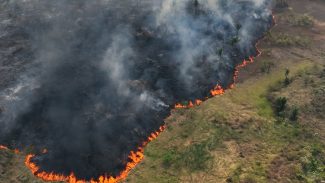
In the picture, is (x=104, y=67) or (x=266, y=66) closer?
(x=104, y=67)

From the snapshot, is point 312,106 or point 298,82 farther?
point 298,82

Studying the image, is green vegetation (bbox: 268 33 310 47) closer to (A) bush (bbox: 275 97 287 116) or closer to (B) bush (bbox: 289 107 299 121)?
(A) bush (bbox: 275 97 287 116)

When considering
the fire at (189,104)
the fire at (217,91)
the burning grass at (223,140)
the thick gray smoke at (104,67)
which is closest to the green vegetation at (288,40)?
the thick gray smoke at (104,67)

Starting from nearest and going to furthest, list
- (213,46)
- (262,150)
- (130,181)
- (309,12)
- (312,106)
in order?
1. (130,181)
2. (262,150)
3. (312,106)
4. (213,46)
5. (309,12)

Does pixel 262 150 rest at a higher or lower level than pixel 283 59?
lower

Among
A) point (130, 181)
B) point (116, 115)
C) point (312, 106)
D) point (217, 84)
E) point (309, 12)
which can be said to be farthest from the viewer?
point (309, 12)

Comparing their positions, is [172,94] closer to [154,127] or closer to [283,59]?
[154,127]

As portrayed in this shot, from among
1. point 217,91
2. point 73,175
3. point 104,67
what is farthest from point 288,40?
point 73,175

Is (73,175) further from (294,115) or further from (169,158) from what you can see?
(294,115)

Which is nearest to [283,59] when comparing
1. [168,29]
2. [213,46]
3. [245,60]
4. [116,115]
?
[245,60]
